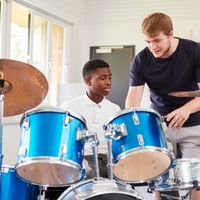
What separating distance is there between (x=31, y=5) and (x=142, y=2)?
153cm

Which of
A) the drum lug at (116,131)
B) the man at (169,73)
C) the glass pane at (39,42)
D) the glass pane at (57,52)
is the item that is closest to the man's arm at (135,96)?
the man at (169,73)

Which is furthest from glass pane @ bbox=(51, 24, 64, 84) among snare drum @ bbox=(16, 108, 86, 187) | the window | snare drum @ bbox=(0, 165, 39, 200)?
snare drum @ bbox=(16, 108, 86, 187)

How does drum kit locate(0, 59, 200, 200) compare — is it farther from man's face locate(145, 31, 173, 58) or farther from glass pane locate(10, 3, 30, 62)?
glass pane locate(10, 3, 30, 62)

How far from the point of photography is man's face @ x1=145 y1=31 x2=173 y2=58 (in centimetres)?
211

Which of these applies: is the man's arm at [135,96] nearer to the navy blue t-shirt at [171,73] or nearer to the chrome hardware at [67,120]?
the navy blue t-shirt at [171,73]

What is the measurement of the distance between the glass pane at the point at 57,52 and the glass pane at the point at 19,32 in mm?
635

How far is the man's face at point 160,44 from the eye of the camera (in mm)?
2111

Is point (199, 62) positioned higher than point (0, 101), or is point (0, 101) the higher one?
point (199, 62)

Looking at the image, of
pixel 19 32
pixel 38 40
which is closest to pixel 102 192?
pixel 19 32

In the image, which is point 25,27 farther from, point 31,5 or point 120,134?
point 120,134

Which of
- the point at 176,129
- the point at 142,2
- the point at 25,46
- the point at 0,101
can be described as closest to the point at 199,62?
the point at 176,129

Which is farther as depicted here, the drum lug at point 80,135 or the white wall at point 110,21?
the white wall at point 110,21

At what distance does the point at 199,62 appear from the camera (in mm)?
2203

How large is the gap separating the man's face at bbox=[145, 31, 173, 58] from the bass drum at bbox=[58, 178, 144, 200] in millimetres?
906
